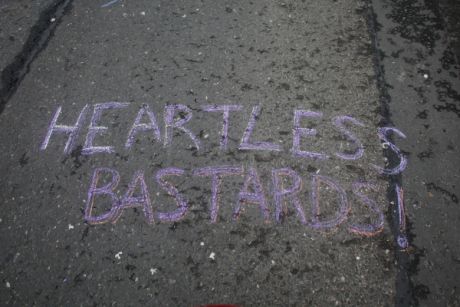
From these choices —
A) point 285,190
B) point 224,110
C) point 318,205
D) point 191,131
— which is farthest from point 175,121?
point 318,205

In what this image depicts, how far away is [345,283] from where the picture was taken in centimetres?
189

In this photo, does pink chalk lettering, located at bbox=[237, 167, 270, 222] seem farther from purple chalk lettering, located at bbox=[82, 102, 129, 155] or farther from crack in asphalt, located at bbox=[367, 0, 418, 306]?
purple chalk lettering, located at bbox=[82, 102, 129, 155]

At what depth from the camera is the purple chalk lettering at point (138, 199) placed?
7.24ft

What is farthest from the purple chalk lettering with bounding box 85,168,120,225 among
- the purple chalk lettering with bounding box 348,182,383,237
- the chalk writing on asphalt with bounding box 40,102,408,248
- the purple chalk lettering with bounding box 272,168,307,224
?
the purple chalk lettering with bounding box 348,182,383,237

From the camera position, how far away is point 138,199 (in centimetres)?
225

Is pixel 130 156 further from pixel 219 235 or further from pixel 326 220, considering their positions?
pixel 326 220

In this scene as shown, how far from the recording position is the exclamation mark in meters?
1.97

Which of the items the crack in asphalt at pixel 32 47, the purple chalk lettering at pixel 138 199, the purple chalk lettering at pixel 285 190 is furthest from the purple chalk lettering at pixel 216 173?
the crack in asphalt at pixel 32 47

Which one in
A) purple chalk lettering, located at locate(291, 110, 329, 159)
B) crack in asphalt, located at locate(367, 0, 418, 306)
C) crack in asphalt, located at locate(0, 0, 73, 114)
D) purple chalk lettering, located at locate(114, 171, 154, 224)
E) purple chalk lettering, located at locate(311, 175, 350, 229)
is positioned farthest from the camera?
crack in asphalt, located at locate(0, 0, 73, 114)

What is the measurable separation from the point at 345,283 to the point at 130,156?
1650mm

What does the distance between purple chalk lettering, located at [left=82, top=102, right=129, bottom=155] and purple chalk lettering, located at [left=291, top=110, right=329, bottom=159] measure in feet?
4.40

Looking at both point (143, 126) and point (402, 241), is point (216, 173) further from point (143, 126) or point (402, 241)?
point (402, 241)

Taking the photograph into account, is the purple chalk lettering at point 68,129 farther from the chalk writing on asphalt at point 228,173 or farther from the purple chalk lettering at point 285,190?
the purple chalk lettering at point 285,190

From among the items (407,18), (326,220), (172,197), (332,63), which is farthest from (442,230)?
(407,18)
